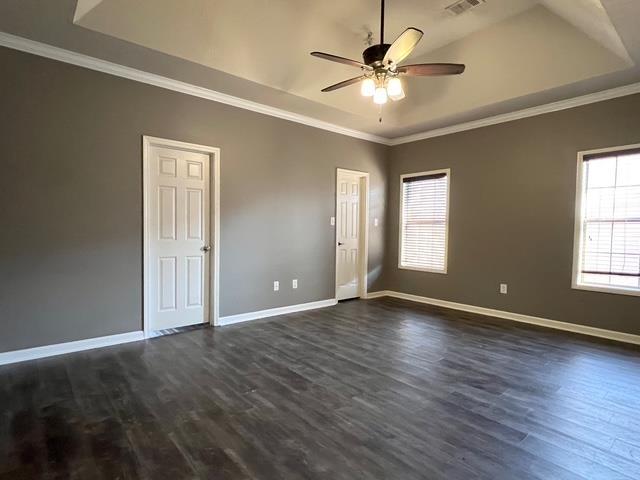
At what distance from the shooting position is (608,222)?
410 cm

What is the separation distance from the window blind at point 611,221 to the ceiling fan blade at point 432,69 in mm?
2537

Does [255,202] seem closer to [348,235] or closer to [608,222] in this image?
[348,235]

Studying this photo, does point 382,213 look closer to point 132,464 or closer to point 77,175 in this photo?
point 77,175

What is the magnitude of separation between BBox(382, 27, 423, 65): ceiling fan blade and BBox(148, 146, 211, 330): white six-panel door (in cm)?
255

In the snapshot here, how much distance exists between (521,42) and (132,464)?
515 centimetres

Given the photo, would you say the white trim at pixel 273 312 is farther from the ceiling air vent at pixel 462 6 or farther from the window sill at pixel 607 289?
the ceiling air vent at pixel 462 6

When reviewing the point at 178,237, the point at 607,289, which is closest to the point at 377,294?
the point at 607,289

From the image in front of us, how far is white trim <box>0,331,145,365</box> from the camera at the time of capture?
122 inches

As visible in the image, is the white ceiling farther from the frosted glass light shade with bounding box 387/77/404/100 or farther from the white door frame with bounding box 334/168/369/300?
the white door frame with bounding box 334/168/369/300

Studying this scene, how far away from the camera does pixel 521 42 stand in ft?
12.7

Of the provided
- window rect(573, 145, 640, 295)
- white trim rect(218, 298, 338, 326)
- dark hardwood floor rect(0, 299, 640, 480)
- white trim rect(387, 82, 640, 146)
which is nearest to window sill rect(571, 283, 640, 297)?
window rect(573, 145, 640, 295)

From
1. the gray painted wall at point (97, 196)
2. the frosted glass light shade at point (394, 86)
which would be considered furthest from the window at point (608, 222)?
the gray painted wall at point (97, 196)

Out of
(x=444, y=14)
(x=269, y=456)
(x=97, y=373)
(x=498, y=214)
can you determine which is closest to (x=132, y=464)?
(x=269, y=456)

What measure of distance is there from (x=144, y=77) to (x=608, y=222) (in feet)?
18.3
